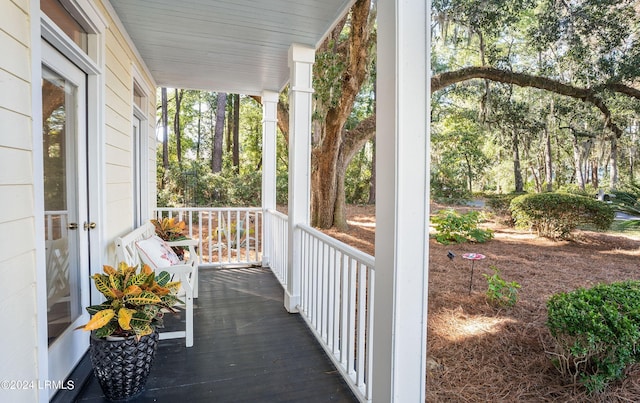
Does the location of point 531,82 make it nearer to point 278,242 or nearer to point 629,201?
point 629,201

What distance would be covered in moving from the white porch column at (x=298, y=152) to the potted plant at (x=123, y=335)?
158 centimetres

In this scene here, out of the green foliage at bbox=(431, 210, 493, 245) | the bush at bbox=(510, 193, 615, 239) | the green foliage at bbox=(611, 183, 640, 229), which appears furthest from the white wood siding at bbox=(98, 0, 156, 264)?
the bush at bbox=(510, 193, 615, 239)

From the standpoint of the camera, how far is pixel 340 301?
2443 millimetres

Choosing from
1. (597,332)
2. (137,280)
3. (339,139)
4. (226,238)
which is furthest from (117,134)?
(339,139)

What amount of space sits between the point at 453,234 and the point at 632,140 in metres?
10.5

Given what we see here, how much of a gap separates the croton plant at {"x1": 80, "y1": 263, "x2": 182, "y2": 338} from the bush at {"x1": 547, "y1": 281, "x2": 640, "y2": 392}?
258 centimetres

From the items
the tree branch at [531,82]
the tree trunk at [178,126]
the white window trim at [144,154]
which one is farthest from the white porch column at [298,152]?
the tree trunk at [178,126]

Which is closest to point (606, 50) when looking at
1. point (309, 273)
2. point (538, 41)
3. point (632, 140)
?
point (538, 41)

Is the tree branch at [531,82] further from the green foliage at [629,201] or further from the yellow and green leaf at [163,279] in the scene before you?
the yellow and green leaf at [163,279]

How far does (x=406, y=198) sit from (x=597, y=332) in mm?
1707

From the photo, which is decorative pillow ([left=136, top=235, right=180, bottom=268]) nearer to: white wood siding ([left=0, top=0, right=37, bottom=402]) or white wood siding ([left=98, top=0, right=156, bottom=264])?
white wood siding ([left=98, top=0, right=156, bottom=264])

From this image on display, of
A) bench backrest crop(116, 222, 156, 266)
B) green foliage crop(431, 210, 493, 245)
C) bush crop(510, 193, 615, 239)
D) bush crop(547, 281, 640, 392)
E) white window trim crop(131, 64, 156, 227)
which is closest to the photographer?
bush crop(547, 281, 640, 392)

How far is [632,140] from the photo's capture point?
1259 cm

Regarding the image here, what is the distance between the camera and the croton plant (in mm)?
1880
